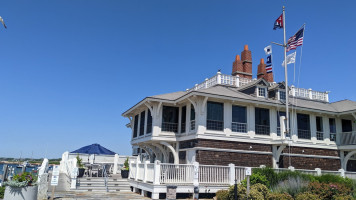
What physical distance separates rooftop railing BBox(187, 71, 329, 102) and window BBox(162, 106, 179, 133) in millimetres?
4001

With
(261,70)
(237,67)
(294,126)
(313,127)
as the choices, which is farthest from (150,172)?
(261,70)

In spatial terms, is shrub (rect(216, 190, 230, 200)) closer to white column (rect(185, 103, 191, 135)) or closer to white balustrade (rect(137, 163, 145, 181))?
white balustrade (rect(137, 163, 145, 181))

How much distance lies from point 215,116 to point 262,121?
10.9ft

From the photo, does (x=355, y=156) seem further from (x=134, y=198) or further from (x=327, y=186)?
(x=134, y=198)

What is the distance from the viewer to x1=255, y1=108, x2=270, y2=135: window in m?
17.3

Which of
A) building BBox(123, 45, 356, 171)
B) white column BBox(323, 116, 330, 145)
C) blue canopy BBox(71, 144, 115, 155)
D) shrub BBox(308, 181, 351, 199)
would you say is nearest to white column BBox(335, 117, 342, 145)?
building BBox(123, 45, 356, 171)

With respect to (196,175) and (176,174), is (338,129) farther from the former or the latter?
(176,174)

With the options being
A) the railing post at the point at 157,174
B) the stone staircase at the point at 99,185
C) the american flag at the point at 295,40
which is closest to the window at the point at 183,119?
the railing post at the point at 157,174

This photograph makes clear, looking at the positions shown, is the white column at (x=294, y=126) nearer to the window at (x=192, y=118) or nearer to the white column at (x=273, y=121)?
the white column at (x=273, y=121)

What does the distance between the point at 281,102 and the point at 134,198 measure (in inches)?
422

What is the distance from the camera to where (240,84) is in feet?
69.4

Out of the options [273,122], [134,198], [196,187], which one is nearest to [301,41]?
[273,122]

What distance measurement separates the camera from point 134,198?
13.9 meters

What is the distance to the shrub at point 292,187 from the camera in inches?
467
